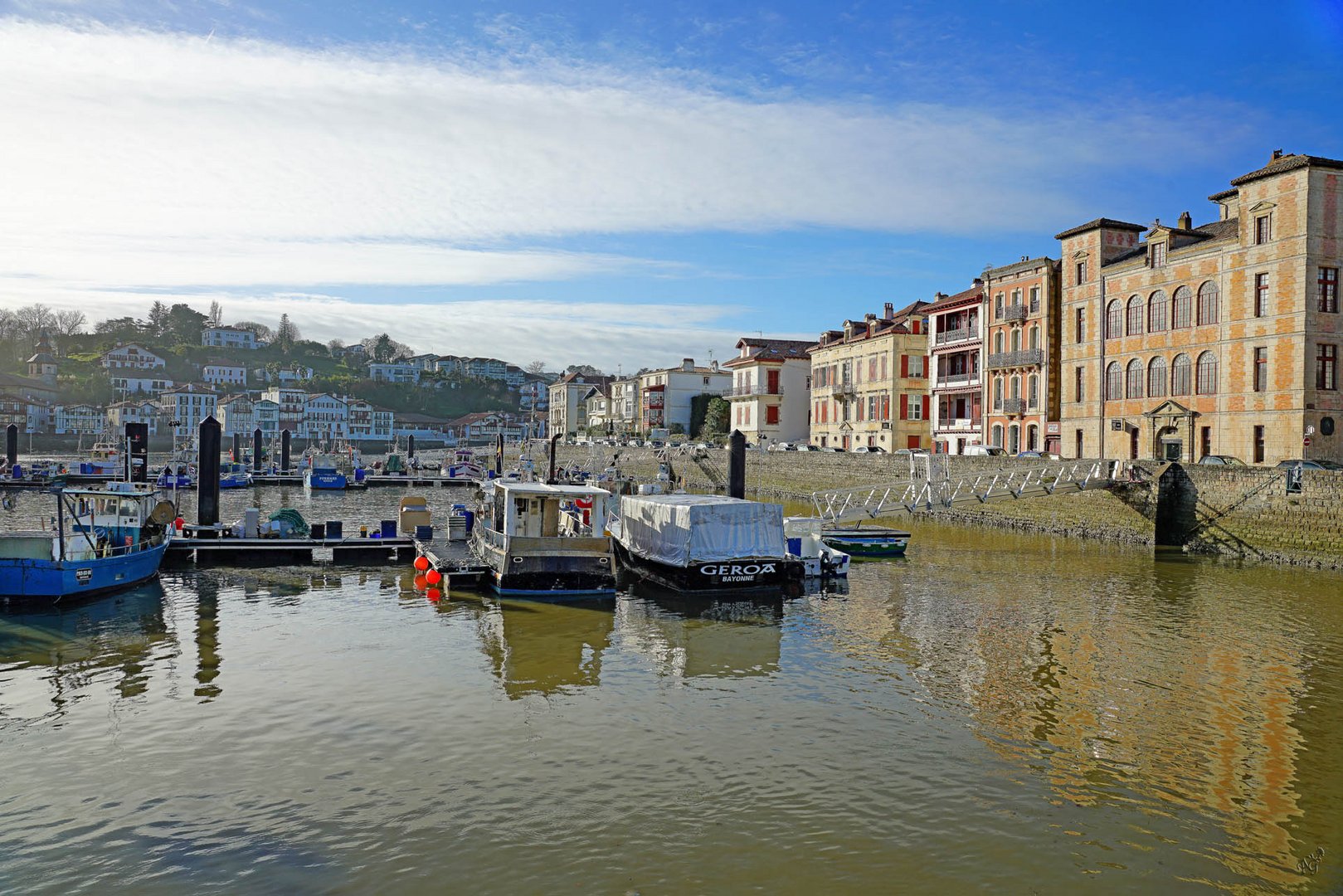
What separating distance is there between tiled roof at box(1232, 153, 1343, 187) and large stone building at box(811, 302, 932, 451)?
32495 millimetres

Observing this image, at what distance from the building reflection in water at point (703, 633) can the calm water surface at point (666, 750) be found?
0.16 meters

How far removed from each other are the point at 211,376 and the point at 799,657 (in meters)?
191

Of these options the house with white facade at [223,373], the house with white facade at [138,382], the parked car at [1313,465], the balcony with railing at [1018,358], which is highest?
the house with white facade at [223,373]

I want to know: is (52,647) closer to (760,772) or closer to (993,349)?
(760,772)

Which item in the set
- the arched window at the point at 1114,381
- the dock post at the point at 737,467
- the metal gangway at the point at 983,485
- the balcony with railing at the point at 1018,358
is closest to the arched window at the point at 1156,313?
the arched window at the point at 1114,381

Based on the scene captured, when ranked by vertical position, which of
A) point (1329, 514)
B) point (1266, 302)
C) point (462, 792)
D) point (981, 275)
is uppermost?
point (981, 275)

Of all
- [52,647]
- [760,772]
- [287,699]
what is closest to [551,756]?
[760,772]

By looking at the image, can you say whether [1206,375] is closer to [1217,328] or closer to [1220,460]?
[1217,328]

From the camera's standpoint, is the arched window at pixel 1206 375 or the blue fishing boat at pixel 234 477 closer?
the arched window at pixel 1206 375

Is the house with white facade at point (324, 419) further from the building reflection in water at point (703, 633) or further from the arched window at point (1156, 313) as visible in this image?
the building reflection in water at point (703, 633)

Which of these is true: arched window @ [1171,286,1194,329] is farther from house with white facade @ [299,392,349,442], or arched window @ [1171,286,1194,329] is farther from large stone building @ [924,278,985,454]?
house with white facade @ [299,392,349,442]

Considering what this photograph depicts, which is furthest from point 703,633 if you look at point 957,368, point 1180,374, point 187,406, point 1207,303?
point 187,406

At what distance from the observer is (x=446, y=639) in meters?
23.2

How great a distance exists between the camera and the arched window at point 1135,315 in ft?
167
